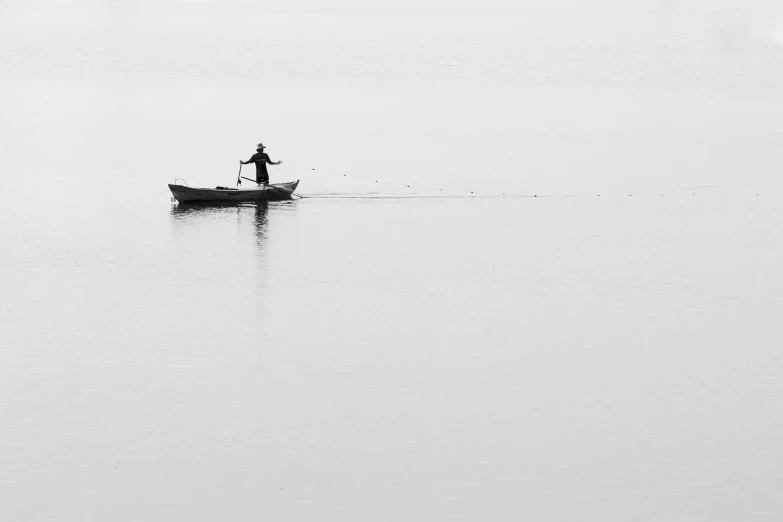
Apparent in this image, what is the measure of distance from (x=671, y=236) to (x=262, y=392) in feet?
67.1

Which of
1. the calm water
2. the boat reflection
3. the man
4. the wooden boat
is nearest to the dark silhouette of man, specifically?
the man

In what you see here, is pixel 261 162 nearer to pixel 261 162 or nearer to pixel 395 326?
pixel 261 162

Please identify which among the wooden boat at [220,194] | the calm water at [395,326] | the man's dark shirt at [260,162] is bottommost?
the calm water at [395,326]

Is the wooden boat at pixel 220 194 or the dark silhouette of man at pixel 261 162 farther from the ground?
the dark silhouette of man at pixel 261 162

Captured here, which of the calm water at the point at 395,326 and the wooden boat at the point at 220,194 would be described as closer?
the calm water at the point at 395,326

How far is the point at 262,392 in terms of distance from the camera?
21.4 metres

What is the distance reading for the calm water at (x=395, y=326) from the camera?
17594mm

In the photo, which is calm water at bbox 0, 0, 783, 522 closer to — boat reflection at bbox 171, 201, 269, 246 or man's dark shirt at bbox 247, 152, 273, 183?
boat reflection at bbox 171, 201, 269, 246

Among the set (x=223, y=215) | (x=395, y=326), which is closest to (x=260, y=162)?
(x=223, y=215)

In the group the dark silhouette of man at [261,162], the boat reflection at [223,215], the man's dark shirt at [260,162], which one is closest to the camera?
the boat reflection at [223,215]

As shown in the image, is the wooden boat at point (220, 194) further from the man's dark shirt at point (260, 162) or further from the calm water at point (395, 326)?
the calm water at point (395, 326)

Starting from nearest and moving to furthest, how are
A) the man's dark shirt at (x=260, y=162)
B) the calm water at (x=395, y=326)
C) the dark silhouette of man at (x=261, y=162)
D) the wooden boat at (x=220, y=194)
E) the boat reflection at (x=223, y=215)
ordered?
the calm water at (x=395, y=326)
the boat reflection at (x=223, y=215)
the dark silhouette of man at (x=261, y=162)
the man's dark shirt at (x=260, y=162)
the wooden boat at (x=220, y=194)

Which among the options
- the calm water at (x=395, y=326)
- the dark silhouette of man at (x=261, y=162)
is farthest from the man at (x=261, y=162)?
the calm water at (x=395, y=326)

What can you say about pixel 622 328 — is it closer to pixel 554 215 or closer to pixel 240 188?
pixel 554 215
